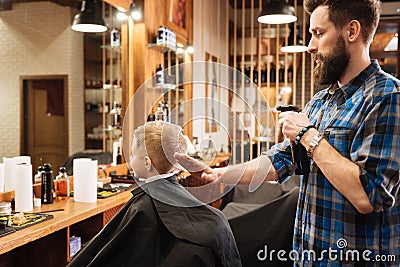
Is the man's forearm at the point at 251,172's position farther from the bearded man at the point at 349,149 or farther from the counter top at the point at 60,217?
the counter top at the point at 60,217

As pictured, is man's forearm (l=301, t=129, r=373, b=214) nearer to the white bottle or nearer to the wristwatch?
the wristwatch

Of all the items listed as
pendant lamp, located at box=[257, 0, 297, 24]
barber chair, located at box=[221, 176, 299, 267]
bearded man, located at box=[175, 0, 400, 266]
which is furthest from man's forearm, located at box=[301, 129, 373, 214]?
pendant lamp, located at box=[257, 0, 297, 24]

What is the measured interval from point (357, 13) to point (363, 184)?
52cm

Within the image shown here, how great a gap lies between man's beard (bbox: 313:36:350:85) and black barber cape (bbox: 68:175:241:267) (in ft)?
2.45

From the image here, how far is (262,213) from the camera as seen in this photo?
299 centimetres

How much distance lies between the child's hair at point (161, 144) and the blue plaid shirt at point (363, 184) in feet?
1.92

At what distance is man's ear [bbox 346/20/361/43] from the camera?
4.46 ft

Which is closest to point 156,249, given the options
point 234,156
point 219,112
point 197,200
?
point 197,200

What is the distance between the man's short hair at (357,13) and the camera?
1.36 meters

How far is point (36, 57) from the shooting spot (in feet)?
9.32

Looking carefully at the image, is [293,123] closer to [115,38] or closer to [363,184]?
[363,184]

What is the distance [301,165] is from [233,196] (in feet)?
8.03

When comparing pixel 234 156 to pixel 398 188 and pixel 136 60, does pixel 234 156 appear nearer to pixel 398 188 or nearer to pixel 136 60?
pixel 398 188

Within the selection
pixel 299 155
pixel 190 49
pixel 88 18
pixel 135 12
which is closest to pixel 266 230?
pixel 299 155
